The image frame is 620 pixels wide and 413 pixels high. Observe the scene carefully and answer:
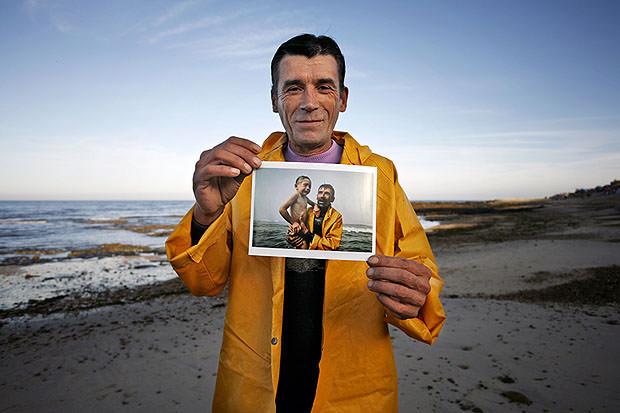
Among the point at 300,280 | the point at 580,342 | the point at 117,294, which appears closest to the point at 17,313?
the point at 117,294

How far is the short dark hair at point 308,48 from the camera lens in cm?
173

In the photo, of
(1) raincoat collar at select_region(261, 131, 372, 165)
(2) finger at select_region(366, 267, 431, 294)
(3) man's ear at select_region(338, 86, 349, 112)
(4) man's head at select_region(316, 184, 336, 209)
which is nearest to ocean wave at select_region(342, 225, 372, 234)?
(4) man's head at select_region(316, 184, 336, 209)

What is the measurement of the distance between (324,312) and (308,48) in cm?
126

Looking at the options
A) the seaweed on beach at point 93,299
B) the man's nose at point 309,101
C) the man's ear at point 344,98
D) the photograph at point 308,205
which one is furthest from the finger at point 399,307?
the seaweed on beach at point 93,299

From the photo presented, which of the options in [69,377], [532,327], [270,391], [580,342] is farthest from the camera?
[532,327]

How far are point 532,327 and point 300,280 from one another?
547 cm

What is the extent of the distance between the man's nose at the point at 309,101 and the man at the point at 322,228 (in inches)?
15.1

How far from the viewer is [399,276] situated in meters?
1.37

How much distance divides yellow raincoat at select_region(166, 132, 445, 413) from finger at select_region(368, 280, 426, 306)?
23 centimetres

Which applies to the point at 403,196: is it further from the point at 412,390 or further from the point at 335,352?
the point at 412,390

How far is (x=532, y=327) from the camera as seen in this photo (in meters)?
5.63

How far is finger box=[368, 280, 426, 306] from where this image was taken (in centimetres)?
137

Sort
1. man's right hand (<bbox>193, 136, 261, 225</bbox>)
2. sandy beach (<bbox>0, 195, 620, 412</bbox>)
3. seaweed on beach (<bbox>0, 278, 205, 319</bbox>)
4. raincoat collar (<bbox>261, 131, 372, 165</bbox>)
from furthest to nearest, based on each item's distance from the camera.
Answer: seaweed on beach (<bbox>0, 278, 205, 319</bbox>), sandy beach (<bbox>0, 195, 620, 412</bbox>), raincoat collar (<bbox>261, 131, 372, 165</bbox>), man's right hand (<bbox>193, 136, 261, 225</bbox>)

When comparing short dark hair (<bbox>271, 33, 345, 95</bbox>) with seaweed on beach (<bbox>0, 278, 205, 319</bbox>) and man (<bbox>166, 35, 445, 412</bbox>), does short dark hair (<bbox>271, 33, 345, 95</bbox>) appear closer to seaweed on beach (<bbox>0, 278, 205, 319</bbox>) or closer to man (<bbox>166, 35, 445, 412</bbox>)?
man (<bbox>166, 35, 445, 412</bbox>)
